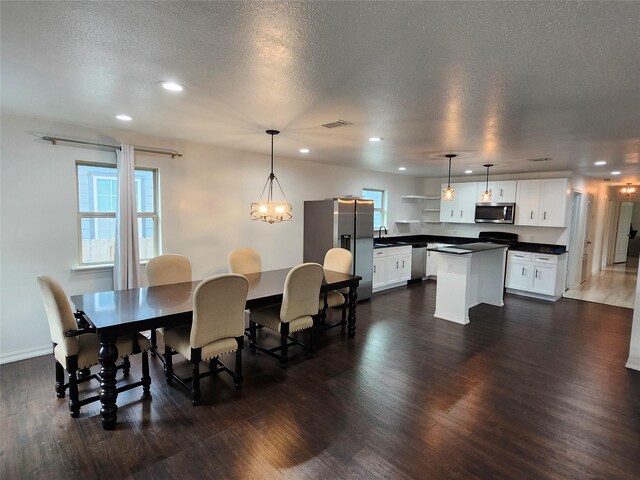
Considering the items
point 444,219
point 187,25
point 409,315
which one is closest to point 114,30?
point 187,25

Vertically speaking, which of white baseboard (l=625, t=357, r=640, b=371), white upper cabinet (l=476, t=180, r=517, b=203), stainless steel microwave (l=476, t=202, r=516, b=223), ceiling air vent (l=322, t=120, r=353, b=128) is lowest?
white baseboard (l=625, t=357, r=640, b=371)

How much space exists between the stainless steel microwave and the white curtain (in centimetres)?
642

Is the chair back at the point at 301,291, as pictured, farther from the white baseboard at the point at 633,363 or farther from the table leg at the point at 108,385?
the white baseboard at the point at 633,363

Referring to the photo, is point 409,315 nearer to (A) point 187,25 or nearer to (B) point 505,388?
(B) point 505,388

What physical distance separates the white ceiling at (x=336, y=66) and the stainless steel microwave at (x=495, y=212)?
3.08 metres

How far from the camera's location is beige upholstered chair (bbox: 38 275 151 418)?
235 centimetres

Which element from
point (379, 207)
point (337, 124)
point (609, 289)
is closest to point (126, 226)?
point (337, 124)

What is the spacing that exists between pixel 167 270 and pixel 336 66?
113 inches

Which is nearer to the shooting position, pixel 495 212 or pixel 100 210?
pixel 100 210

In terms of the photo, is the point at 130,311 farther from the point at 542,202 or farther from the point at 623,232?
the point at 623,232

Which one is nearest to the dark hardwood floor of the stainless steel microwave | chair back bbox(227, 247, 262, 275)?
chair back bbox(227, 247, 262, 275)

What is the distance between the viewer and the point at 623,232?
1051cm

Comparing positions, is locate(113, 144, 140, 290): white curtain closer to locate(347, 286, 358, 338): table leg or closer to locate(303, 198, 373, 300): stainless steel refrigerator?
locate(347, 286, 358, 338): table leg

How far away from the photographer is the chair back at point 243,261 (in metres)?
4.31
